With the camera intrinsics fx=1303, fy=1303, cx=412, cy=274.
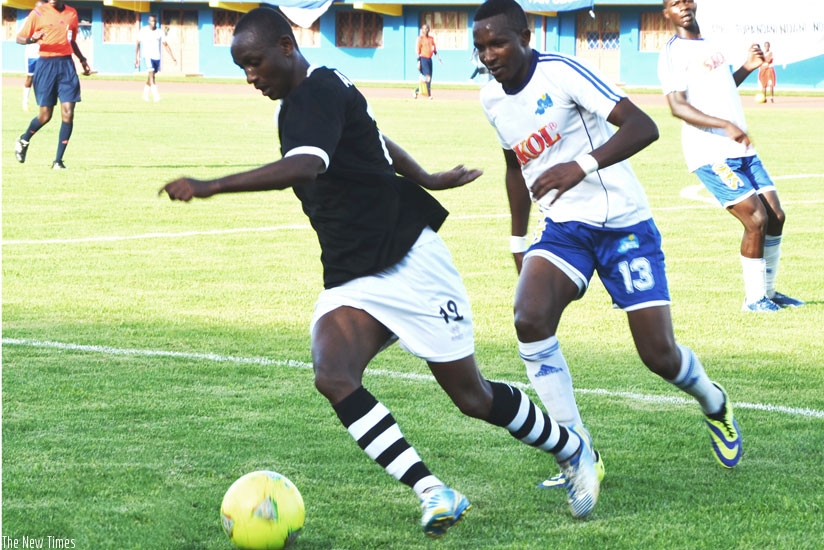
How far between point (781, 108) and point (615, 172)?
3218 cm

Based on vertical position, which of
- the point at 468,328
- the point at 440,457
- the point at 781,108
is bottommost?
the point at 781,108

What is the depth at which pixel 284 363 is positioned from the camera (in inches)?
285

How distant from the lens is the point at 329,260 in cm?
457

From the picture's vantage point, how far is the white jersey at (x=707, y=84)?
29.1 ft

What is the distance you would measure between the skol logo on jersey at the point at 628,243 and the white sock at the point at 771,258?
13.7ft

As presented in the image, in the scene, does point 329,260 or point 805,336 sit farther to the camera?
point 805,336

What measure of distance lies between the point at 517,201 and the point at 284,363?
207 centimetres

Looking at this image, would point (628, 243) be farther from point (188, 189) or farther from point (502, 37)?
point (188, 189)

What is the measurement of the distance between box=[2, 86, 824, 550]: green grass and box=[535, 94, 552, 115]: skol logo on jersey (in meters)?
1.44

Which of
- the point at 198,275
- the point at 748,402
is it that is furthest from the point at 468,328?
the point at 198,275

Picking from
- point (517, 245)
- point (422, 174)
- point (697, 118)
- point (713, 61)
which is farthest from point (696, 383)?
point (713, 61)

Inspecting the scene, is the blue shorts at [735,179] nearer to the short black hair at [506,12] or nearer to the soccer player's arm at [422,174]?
the short black hair at [506,12]

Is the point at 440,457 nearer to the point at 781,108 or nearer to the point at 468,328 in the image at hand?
the point at 468,328

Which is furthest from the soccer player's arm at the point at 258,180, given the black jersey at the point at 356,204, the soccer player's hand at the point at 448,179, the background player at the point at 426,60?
the background player at the point at 426,60
